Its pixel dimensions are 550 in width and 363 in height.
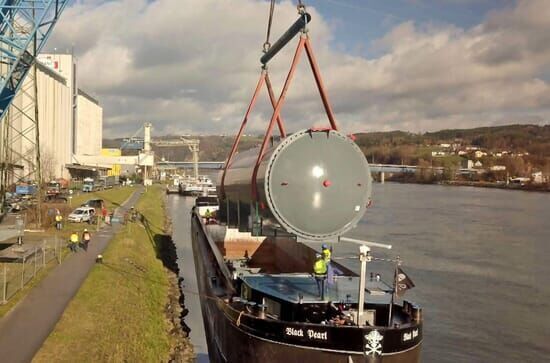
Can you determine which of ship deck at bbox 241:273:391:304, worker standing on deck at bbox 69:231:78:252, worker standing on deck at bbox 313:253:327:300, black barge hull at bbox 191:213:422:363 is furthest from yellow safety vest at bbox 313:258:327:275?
worker standing on deck at bbox 69:231:78:252

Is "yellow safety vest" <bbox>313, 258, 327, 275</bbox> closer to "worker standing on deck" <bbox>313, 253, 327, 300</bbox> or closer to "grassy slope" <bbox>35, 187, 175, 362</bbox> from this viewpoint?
"worker standing on deck" <bbox>313, 253, 327, 300</bbox>

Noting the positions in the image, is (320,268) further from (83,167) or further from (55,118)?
(83,167)

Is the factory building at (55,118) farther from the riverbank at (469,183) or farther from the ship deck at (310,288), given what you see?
the riverbank at (469,183)

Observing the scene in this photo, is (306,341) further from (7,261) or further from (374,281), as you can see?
(7,261)

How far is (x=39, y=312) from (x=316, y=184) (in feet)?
31.0

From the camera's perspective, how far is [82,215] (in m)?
45.1

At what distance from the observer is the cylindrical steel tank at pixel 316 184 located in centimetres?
1602

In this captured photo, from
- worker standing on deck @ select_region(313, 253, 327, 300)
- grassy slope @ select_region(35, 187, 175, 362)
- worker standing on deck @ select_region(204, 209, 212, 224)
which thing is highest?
worker standing on deck @ select_region(313, 253, 327, 300)

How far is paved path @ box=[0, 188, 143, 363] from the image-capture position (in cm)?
1423

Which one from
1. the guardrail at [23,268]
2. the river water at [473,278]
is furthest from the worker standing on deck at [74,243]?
the river water at [473,278]

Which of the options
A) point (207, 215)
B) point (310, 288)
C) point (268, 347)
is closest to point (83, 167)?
point (207, 215)

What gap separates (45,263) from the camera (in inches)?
1006

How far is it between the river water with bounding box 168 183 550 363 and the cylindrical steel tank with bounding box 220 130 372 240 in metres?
7.41

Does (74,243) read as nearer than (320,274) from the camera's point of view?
No
